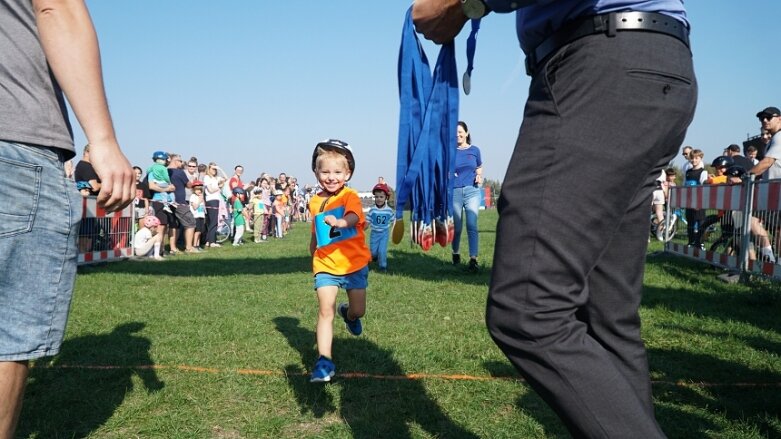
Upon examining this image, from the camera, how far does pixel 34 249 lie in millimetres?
1683

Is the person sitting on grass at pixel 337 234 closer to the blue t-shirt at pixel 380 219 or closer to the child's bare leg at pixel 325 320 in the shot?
the child's bare leg at pixel 325 320

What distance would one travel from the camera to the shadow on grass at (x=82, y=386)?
116 inches

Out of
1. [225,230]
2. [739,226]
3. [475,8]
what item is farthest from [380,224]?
[225,230]

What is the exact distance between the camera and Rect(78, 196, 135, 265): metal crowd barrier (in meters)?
8.94

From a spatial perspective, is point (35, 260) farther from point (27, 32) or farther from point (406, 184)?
point (406, 184)

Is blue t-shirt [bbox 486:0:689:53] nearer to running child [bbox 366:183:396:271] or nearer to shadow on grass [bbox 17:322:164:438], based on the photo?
shadow on grass [bbox 17:322:164:438]

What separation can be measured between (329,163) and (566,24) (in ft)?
9.01

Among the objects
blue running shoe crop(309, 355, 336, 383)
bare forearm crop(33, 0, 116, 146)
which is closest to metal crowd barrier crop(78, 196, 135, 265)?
blue running shoe crop(309, 355, 336, 383)

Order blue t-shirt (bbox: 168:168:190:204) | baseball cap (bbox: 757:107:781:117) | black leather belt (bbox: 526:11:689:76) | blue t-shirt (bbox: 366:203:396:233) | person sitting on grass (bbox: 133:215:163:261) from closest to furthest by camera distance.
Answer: black leather belt (bbox: 526:11:689:76), baseball cap (bbox: 757:107:781:117), blue t-shirt (bbox: 366:203:396:233), person sitting on grass (bbox: 133:215:163:261), blue t-shirt (bbox: 168:168:190:204)

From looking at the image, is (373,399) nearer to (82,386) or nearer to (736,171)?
(82,386)

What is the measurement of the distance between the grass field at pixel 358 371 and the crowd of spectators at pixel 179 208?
117 inches

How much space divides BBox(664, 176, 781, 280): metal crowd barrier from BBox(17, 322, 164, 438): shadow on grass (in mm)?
5975

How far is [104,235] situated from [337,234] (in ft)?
23.7

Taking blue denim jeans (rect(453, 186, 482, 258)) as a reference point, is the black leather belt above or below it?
above
